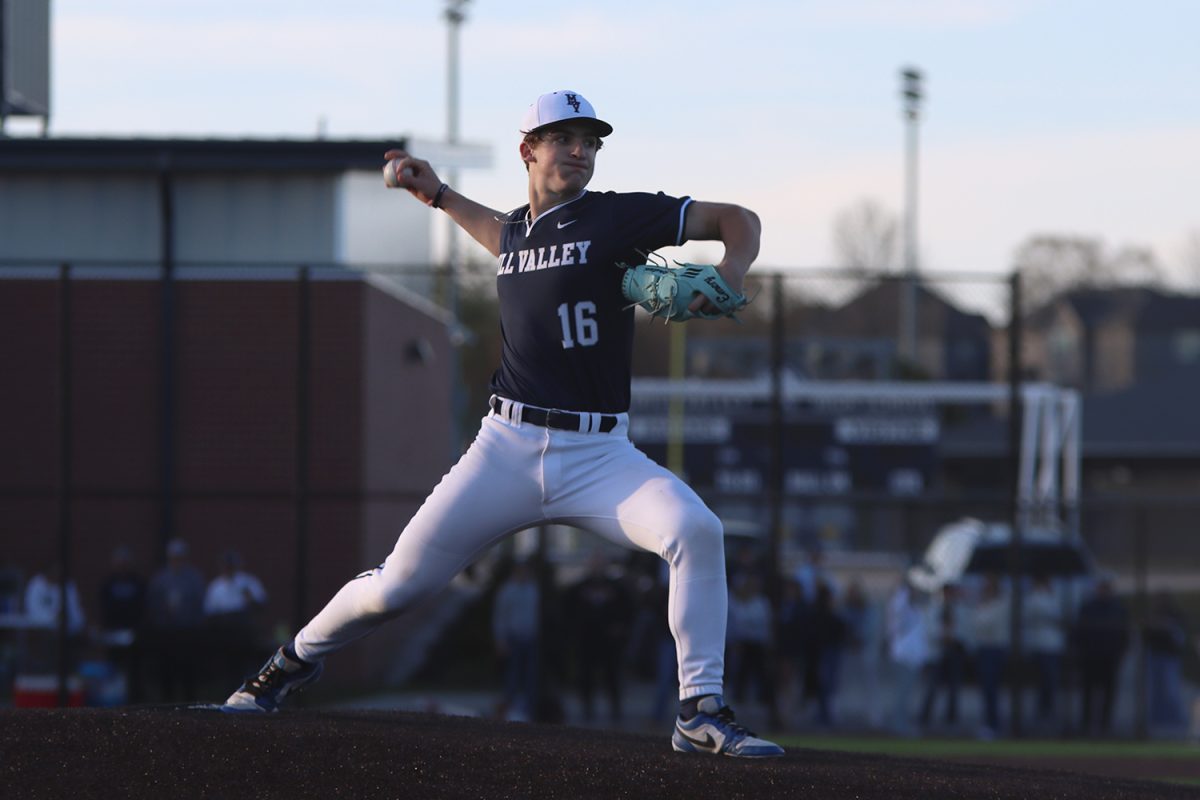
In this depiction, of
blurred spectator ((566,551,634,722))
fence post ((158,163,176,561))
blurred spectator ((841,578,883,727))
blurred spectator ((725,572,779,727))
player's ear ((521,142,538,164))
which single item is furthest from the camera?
blurred spectator ((841,578,883,727))

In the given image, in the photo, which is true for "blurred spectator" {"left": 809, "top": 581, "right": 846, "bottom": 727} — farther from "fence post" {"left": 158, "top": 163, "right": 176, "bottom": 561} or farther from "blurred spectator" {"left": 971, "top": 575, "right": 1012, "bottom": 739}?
"fence post" {"left": 158, "top": 163, "right": 176, "bottom": 561}

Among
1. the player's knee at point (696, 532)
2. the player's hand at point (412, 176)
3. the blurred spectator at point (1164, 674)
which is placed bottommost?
the blurred spectator at point (1164, 674)

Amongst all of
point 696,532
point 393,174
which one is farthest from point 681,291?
point 393,174

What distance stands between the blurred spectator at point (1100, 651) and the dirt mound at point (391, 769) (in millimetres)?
10917

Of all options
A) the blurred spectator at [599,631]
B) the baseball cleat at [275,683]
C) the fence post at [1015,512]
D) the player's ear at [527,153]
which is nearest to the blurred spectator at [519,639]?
the blurred spectator at [599,631]

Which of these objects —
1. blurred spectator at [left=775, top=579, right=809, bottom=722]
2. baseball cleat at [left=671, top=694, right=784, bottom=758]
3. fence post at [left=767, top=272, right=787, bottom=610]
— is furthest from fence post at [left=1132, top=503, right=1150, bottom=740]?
baseball cleat at [left=671, top=694, right=784, bottom=758]

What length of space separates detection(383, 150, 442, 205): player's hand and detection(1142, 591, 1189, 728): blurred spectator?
12.5 metres

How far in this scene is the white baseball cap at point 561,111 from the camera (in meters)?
5.39

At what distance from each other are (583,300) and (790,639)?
11041 millimetres

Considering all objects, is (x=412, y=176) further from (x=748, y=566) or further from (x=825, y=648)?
(x=825, y=648)

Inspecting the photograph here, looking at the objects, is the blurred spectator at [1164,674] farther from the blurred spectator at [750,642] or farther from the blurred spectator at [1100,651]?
the blurred spectator at [750,642]

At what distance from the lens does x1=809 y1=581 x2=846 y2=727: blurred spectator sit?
1603cm

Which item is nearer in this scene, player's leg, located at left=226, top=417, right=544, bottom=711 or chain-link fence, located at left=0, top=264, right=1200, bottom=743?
player's leg, located at left=226, top=417, right=544, bottom=711

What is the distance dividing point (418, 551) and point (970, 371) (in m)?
26.8
